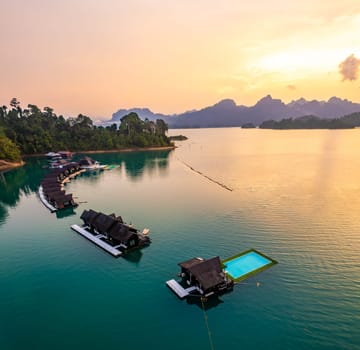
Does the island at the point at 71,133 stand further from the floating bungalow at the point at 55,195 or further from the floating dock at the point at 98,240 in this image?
the floating dock at the point at 98,240

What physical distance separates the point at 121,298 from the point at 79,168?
5875 centimetres

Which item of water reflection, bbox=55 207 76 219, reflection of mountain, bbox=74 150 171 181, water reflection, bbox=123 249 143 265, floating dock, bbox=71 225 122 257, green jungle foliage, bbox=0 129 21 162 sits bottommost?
water reflection, bbox=123 249 143 265

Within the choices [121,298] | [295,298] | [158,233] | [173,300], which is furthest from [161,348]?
[158,233]

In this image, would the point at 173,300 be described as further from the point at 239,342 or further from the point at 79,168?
the point at 79,168

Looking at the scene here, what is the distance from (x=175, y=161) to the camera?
88062 millimetres

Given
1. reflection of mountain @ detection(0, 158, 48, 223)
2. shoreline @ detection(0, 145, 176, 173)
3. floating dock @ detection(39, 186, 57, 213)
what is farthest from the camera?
shoreline @ detection(0, 145, 176, 173)

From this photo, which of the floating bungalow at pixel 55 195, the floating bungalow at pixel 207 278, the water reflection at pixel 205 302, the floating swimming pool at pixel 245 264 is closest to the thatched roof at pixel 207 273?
the floating bungalow at pixel 207 278

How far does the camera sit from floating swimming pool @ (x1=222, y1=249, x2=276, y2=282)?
22.0 meters

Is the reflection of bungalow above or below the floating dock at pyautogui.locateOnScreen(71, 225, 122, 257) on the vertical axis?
above

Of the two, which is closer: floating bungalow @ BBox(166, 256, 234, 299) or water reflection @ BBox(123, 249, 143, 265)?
floating bungalow @ BBox(166, 256, 234, 299)

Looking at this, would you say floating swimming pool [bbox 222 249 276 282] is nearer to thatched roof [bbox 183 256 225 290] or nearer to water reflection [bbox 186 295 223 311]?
thatched roof [bbox 183 256 225 290]

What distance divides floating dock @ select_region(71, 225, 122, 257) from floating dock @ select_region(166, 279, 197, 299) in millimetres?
7581

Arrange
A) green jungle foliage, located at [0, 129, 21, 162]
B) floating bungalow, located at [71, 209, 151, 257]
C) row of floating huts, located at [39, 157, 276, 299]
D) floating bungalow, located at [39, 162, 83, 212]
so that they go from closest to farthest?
row of floating huts, located at [39, 157, 276, 299] → floating bungalow, located at [71, 209, 151, 257] → floating bungalow, located at [39, 162, 83, 212] → green jungle foliage, located at [0, 129, 21, 162]

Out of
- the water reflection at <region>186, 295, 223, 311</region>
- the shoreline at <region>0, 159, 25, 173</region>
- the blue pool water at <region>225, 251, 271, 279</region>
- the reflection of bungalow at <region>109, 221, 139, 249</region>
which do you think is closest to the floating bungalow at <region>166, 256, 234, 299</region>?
the water reflection at <region>186, 295, 223, 311</region>
